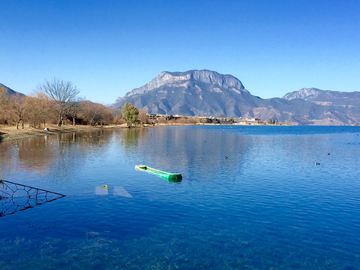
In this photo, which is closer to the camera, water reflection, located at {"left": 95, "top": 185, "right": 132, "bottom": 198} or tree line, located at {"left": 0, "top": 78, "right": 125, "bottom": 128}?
water reflection, located at {"left": 95, "top": 185, "right": 132, "bottom": 198}

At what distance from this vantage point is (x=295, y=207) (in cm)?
2458

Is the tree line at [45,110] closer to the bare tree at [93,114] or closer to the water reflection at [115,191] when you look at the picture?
the bare tree at [93,114]

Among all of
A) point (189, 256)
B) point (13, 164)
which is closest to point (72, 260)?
point (189, 256)

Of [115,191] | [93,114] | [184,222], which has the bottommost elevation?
[184,222]

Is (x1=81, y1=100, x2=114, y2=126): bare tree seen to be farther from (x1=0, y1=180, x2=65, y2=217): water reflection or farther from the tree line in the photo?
(x1=0, y1=180, x2=65, y2=217): water reflection

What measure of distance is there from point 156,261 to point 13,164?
3658 centimetres

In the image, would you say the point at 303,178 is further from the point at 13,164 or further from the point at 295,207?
the point at 13,164

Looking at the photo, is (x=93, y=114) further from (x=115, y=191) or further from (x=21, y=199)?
(x=21, y=199)

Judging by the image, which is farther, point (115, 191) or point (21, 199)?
point (115, 191)

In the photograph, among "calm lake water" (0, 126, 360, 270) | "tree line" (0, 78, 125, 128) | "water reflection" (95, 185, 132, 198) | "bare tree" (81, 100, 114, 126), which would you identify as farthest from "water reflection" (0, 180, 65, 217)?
"bare tree" (81, 100, 114, 126)

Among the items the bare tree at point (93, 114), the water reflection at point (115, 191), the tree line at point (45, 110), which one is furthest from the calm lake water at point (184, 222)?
the bare tree at point (93, 114)

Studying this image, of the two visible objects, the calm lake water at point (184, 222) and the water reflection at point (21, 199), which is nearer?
the calm lake water at point (184, 222)

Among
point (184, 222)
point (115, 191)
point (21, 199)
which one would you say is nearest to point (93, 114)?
point (115, 191)

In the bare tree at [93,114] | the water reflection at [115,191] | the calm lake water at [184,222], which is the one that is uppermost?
the bare tree at [93,114]
